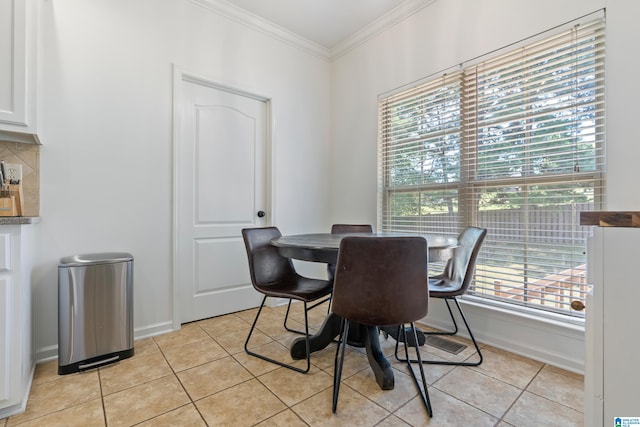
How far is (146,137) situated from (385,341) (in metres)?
2.40

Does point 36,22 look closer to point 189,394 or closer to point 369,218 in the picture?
point 189,394

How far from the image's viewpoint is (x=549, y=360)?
5.93 feet

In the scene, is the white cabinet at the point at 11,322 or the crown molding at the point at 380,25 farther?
the crown molding at the point at 380,25

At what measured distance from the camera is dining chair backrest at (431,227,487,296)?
177 centimetres

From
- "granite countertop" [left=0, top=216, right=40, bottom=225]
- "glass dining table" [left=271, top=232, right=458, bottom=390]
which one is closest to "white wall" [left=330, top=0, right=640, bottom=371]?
"glass dining table" [left=271, top=232, right=458, bottom=390]

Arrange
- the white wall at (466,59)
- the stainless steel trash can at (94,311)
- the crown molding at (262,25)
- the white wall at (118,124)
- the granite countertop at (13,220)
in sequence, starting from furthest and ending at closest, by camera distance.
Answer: the crown molding at (262,25) < the white wall at (118,124) < the stainless steel trash can at (94,311) < the white wall at (466,59) < the granite countertop at (13,220)

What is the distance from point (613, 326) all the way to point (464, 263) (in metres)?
1.35

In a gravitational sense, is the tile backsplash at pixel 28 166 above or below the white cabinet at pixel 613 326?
above

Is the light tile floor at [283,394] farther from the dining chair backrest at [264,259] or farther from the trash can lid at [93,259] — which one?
the trash can lid at [93,259]

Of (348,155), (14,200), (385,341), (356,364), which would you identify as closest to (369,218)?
(348,155)

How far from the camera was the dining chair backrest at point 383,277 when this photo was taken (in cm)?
130

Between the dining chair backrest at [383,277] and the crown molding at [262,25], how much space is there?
256cm

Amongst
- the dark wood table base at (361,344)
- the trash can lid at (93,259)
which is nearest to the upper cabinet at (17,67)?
the trash can lid at (93,259)

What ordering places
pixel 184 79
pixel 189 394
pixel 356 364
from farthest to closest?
1. pixel 184 79
2. pixel 356 364
3. pixel 189 394
